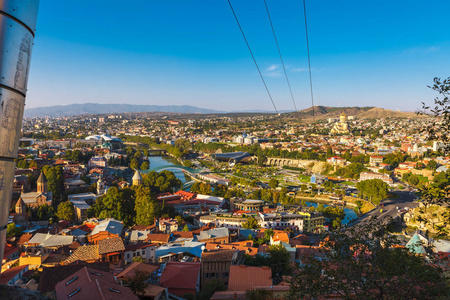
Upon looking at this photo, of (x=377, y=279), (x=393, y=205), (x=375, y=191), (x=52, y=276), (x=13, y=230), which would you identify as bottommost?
(x=13, y=230)

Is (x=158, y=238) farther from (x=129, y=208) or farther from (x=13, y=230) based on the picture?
(x=129, y=208)

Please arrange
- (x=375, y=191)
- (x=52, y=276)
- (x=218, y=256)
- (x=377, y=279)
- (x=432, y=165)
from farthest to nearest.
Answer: (x=432, y=165)
(x=375, y=191)
(x=218, y=256)
(x=52, y=276)
(x=377, y=279)

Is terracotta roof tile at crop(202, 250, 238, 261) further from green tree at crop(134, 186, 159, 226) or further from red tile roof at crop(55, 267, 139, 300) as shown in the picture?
green tree at crop(134, 186, 159, 226)

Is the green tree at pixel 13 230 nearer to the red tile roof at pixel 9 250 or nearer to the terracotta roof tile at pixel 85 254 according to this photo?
the red tile roof at pixel 9 250

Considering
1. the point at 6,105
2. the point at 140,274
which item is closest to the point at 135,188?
the point at 140,274

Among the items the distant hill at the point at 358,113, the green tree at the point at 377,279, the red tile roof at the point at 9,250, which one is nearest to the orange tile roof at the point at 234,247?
the red tile roof at the point at 9,250

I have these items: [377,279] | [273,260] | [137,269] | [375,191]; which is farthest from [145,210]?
[375,191]

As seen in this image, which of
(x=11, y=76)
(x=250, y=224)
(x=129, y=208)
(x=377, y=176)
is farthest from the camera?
(x=377, y=176)
